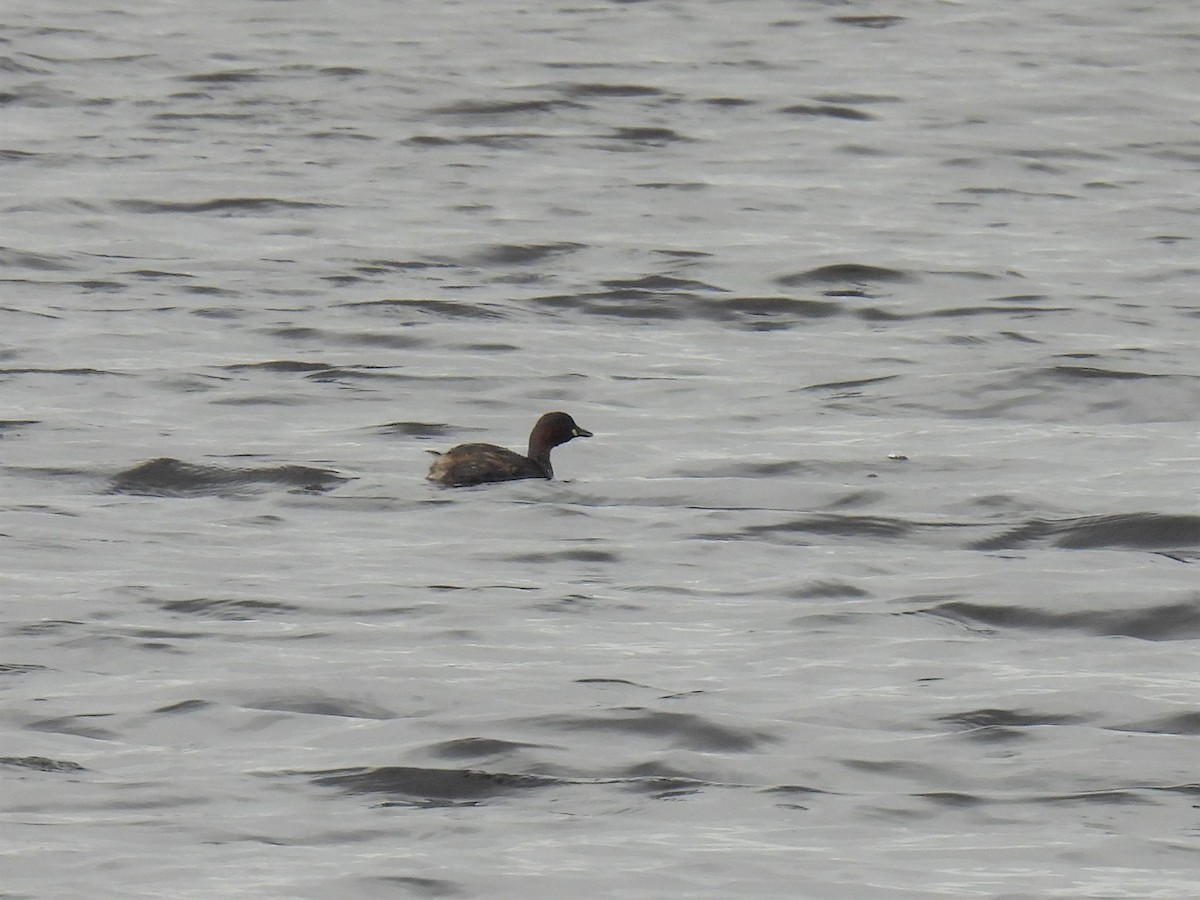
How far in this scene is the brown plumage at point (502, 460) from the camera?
493 inches

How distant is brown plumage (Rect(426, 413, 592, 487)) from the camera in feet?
41.1

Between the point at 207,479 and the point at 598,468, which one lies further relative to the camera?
the point at 598,468

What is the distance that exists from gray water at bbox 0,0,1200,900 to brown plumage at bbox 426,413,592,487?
0.10 meters

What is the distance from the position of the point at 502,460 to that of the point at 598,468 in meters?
0.84

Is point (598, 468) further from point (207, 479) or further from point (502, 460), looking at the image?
point (207, 479)

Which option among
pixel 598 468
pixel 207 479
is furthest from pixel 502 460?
pixel 207 479

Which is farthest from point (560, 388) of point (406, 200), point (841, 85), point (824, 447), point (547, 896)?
point (841, 85)

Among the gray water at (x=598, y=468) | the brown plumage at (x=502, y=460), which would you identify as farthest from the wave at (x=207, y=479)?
the brown plumage at (x=502, y=460)

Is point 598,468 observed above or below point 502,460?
below

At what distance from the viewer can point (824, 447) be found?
45.2 ft

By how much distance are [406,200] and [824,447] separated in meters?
7.90

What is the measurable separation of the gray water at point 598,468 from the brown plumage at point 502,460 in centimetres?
10

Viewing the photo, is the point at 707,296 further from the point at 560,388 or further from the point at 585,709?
the point at 585,709

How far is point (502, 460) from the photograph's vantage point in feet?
41.7
